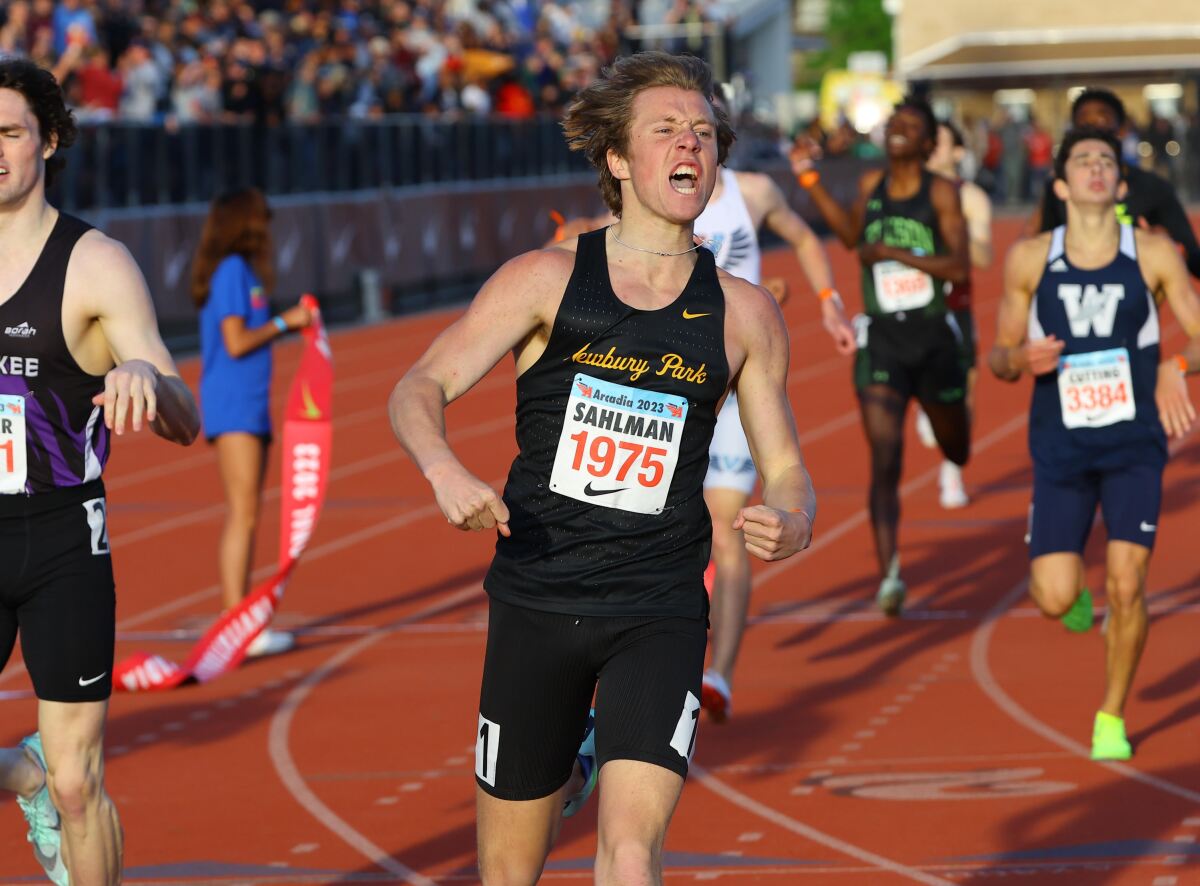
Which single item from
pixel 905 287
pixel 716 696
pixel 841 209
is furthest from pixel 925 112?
pixel 716 696

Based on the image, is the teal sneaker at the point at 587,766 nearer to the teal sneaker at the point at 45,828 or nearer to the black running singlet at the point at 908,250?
the teal sneaker at the point at 45,828

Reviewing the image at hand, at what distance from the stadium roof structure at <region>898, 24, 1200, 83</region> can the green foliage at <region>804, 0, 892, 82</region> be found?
35581mm

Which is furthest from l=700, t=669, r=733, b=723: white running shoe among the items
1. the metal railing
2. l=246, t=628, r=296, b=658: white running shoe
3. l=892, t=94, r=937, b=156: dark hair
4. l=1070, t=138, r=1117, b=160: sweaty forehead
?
the metal railing

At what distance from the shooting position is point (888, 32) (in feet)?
360

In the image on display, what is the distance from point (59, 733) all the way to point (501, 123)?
976 inches

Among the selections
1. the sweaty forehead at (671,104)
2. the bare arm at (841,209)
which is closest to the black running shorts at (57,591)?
the sweaty forehead at (671,104)

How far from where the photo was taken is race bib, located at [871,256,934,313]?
406 inches

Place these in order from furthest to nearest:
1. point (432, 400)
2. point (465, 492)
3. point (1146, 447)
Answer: point (1146, 447) < point (432, 400) < point (465, 492)

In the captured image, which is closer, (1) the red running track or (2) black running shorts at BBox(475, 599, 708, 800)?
(2) black running shorts at BBox(475, 599, 708, 800)

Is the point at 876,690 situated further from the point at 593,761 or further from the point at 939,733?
the point at 593,761

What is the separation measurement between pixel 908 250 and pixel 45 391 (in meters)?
5.91

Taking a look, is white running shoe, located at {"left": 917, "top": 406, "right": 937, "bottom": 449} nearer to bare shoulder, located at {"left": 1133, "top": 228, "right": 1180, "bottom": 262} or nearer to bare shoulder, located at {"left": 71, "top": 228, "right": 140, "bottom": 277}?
bare shoulder, located at {"left": 1133, "top": 228, "right": 1180, "bottom": 262}

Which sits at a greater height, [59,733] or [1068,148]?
→ [1068,148]

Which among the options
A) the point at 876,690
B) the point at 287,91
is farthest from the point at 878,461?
the point at 287,91
